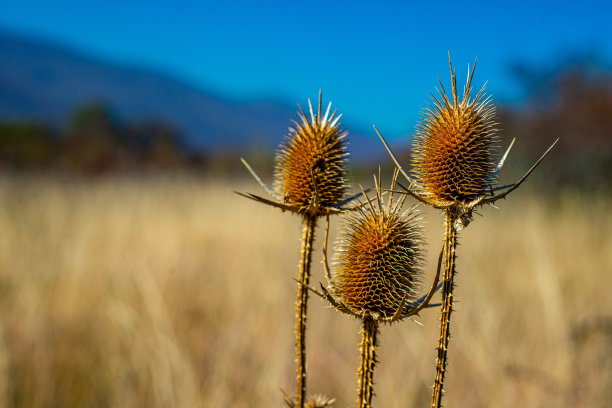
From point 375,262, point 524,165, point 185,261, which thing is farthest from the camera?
point 524,165

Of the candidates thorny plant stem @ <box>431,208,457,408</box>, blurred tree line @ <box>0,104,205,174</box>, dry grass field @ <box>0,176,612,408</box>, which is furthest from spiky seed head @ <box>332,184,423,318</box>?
blurred tree line @ <box>0,104,205,174</box>

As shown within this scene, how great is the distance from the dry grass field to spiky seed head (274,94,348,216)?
50 cm

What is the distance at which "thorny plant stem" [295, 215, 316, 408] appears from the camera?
81 cm

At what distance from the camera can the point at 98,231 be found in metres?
6.69

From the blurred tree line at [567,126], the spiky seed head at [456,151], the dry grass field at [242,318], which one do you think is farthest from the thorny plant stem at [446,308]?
the blurred tree line at [567,126]

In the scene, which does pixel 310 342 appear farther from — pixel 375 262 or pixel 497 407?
pixel 375 262

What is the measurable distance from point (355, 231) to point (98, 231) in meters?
6.46

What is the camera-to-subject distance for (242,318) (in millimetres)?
4320

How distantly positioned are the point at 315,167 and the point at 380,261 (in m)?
A: 0.26

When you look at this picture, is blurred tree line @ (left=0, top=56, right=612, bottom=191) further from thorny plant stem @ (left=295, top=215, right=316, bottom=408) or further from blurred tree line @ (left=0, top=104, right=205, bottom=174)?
thorny plant stem @ (left=295, top=215, right=316, bottom=408)

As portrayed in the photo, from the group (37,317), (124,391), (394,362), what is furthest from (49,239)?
(394,362)

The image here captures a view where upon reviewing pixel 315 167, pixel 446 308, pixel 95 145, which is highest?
pixel 95 145

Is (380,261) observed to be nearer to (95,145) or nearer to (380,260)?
(380,260)

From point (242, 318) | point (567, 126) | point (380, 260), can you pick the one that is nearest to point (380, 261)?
point (380, 260)
